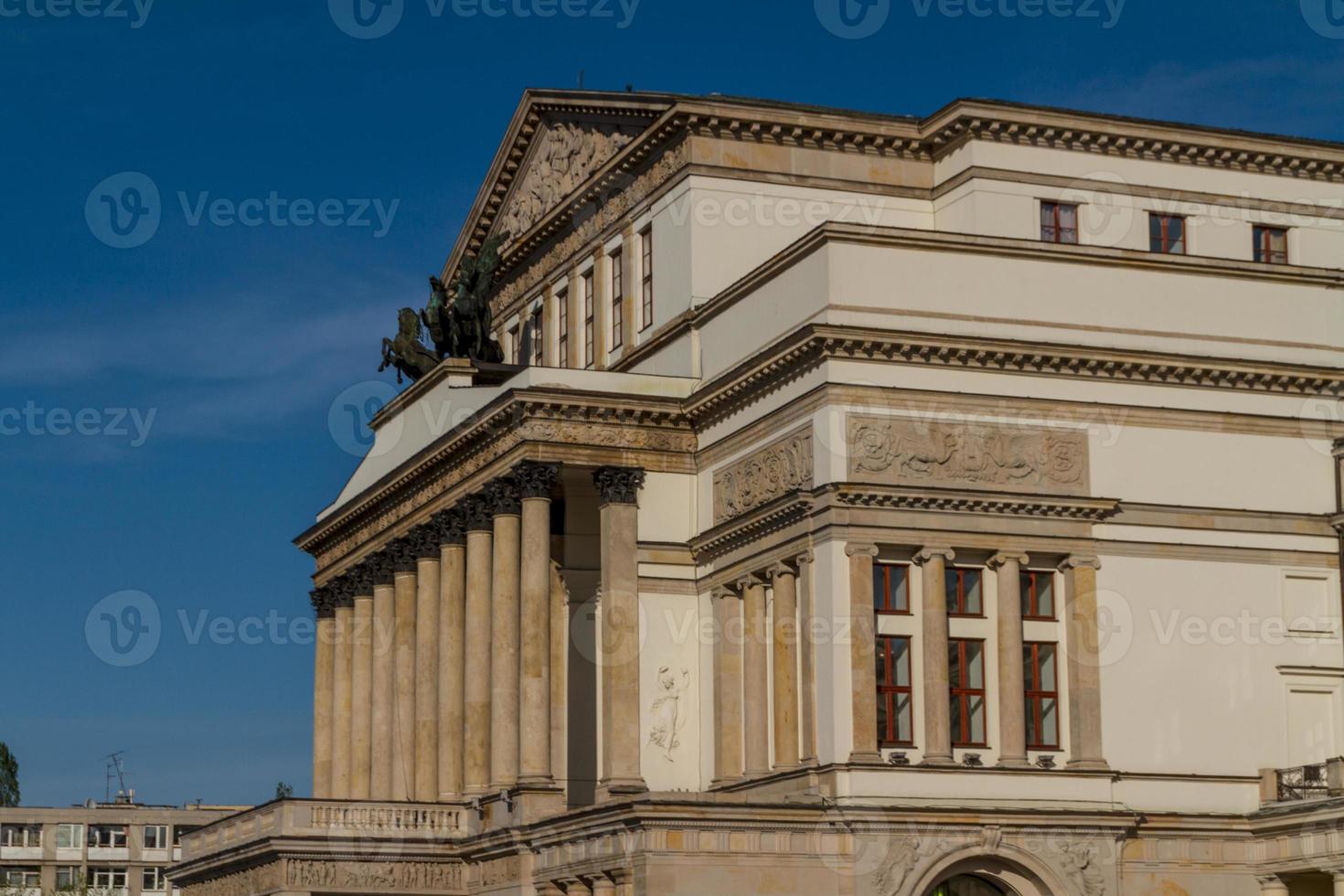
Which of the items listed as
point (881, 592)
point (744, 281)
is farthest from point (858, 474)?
point (744, 281)

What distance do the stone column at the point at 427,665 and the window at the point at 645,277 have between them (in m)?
7.86

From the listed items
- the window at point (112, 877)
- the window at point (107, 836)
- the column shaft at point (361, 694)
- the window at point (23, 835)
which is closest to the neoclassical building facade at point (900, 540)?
the column shaft at point (361, 694)

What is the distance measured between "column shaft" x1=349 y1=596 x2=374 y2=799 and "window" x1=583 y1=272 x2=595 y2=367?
9.98m

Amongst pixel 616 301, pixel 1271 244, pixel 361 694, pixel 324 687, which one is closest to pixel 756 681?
pixel 616 301

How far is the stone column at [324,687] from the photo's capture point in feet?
232

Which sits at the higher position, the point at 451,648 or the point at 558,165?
the point at 558,165

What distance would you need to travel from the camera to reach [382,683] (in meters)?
66.3

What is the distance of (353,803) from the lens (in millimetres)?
57125

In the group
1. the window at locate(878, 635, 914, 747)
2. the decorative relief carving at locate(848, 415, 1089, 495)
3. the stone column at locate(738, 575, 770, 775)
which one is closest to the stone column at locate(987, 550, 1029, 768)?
the decorative relief carving at locate(848, 415, 1089, 495)

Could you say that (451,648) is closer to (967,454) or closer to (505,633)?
(505,633)

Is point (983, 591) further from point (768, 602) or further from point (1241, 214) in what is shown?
point (1241, 214)

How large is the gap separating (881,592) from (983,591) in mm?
2301

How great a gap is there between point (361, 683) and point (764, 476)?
19.3 metres

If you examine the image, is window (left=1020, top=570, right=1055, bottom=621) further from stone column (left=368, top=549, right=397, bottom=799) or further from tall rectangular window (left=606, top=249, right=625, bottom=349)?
stone column (left=368, top=549, right=397, bottom=799)
